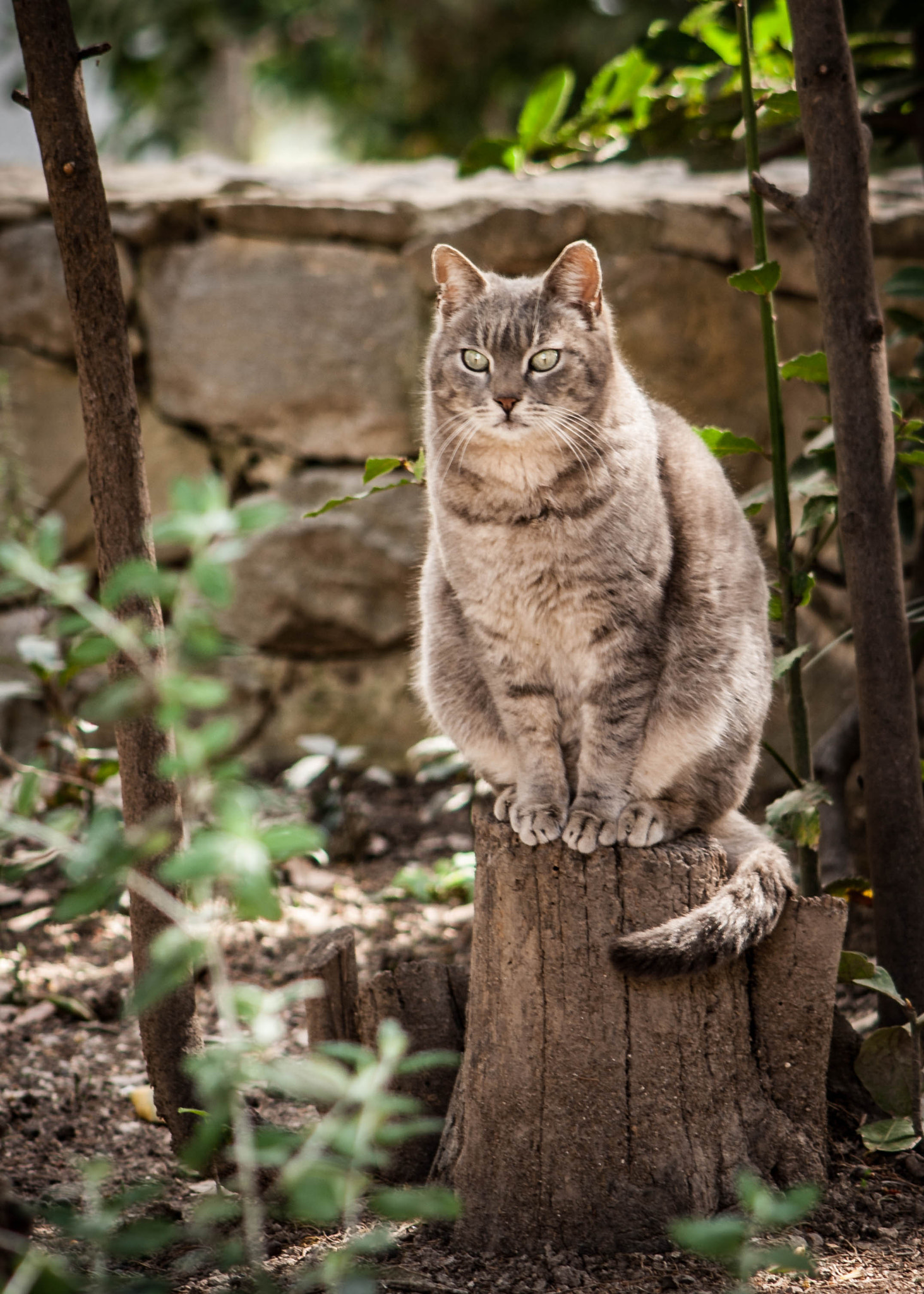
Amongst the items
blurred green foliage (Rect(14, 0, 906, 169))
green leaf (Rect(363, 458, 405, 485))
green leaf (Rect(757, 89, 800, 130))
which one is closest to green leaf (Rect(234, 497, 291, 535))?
green leaf (Rect(363, 458, 405, 485))

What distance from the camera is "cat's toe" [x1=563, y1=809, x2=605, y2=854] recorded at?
2107 mm

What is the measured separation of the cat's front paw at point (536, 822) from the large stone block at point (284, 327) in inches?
93.5

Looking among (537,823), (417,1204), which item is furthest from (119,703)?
(537,823)

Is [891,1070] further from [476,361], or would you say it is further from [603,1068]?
[476,361]

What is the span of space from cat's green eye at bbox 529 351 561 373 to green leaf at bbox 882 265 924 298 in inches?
45.6

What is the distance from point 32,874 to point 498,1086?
215 cm

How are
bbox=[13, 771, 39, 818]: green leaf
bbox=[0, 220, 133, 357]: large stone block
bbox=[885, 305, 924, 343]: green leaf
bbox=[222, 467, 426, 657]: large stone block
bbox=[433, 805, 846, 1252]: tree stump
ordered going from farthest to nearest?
bbox=[222, 467, 426, 657]: large stone block < bbox=[0, 220, 133, 357]: large stone block < bbox=[885, 305, 924, 343]: green leaf < bbox=[433, 805, 846, 1252]: tree stump < bbox=[13, 771, 39, 818]: green leaf

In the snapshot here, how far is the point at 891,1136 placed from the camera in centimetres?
212

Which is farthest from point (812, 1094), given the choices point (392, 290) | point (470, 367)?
point (392, 290)

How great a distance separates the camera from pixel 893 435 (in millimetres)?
2396

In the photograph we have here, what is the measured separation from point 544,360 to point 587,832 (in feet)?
3.30

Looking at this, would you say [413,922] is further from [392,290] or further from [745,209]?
[745,209]

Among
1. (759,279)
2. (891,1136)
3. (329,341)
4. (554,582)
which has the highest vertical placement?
(329,341)

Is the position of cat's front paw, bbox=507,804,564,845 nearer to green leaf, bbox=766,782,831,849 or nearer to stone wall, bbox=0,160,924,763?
green leaf, bbox=766,782,831,849
